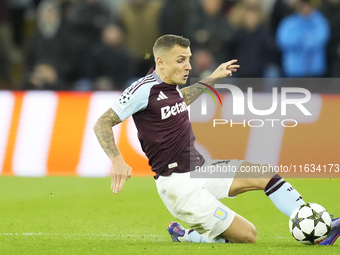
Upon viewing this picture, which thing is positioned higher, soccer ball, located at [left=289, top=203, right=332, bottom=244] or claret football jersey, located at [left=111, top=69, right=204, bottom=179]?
claret football jersey, located at [left=111, top=69, right=204, bottom=179]

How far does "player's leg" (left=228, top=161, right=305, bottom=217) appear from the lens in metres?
5.73

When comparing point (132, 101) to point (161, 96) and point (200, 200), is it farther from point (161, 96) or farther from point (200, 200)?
point (200, 200)

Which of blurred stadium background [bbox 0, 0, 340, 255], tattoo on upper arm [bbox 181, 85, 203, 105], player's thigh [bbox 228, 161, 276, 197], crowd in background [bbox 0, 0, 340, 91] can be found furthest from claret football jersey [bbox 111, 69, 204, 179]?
crowd in background [bbox 0, 0, 340, 91]

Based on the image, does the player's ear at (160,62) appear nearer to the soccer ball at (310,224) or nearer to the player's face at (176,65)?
the player's face at (176,65)

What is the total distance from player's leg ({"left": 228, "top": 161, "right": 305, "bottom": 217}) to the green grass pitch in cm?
38

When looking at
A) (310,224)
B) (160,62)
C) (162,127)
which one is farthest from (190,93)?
(310,224)

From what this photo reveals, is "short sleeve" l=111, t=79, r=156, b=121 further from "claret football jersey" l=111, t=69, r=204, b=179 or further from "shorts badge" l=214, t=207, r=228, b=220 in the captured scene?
"shorts badge" l=214, t=207, r=228, b=220

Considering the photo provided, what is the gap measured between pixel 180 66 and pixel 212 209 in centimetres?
Result: 138

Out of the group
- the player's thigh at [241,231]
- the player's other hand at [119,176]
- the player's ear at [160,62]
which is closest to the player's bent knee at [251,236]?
the player's thigh at [241,231]

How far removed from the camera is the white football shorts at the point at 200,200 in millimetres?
5781

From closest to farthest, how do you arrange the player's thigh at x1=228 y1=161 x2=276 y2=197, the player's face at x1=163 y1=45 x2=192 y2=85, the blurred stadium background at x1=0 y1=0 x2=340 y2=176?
1. the player's thigh at x1=228 y1=161 x2=276 y2=197
2. the player's face at x1=163 y1=45 x2=192 y2=85
3. the blurred stadium background at x1=0 y1=0 x2=340 y2=176

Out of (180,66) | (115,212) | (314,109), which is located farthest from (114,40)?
(180,66)

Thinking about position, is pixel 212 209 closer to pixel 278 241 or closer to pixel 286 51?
pixel 278 241

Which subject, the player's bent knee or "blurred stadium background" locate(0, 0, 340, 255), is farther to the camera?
"blurred stadium background" locate(0, 0, 340, 255)
